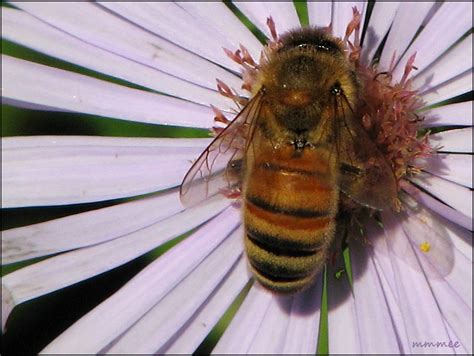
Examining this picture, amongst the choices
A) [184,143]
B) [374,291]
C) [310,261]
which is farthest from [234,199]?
[310,261]

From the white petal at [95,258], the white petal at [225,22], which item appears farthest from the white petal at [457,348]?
the white petal at [225,22]

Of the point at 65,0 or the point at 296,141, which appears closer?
the point at 296,141

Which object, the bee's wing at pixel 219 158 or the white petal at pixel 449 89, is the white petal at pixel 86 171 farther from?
the white petal at pixel 449 89

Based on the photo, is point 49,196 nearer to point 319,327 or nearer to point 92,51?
point 92,51

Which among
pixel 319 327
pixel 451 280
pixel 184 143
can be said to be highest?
pixel 184 143

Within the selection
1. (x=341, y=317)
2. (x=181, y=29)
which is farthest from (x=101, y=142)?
(x=341, y=317)

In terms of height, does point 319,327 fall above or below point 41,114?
below

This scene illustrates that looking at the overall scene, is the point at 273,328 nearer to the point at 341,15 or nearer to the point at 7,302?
the point at 7,302

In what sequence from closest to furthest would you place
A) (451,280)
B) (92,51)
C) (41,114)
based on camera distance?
1. (451,280)
2. (92,51)
3. (41,114)
